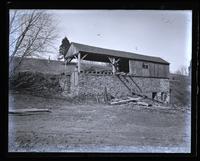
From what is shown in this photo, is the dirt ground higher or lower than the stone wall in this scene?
lower

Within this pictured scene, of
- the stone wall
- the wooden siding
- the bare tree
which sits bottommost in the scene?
the stone wall

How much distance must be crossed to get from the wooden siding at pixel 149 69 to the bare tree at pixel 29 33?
723mm

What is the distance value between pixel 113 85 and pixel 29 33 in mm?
836

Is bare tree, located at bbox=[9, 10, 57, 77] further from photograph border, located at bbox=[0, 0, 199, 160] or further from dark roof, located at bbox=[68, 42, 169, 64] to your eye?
dark roof, located at bbox=[68, 42, 169, 64]

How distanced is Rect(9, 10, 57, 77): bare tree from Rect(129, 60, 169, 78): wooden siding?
723 mm

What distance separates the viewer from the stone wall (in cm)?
199

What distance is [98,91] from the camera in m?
1.99

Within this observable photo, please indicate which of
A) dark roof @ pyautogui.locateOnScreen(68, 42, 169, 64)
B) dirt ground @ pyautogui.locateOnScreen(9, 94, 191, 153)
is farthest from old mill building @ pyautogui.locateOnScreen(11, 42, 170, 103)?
dirt ground @ pyautogui.locateOnScreen(9, 94, 191, 153)

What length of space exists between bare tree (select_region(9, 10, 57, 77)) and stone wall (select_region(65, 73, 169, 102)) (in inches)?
14.9

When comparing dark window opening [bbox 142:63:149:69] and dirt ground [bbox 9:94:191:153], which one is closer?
dirt ground [bbox 9:94:191:153]
